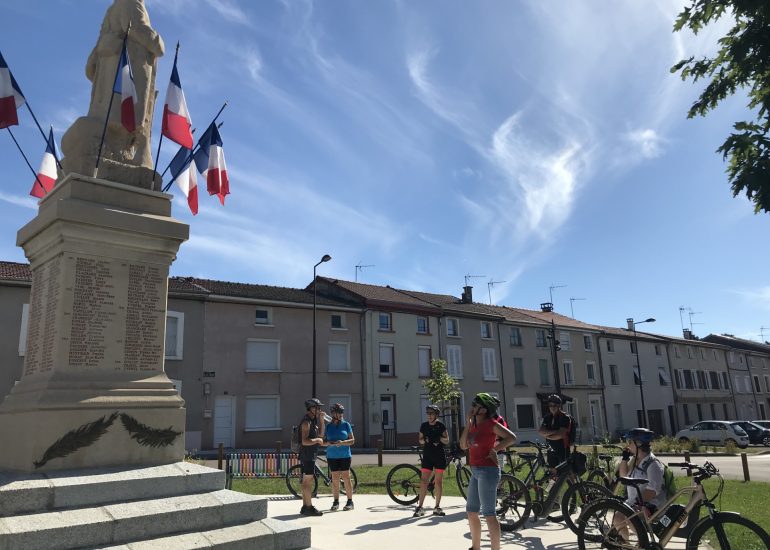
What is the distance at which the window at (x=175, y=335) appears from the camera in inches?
1071

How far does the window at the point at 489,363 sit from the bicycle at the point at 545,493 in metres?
32.6

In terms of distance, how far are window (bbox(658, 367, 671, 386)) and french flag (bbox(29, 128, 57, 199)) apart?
52.9 meters

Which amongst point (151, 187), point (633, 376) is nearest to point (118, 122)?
point (151, 187)

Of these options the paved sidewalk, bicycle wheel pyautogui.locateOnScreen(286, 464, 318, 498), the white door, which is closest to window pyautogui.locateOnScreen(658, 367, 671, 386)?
the white door

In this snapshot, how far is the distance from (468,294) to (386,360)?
12607 mm

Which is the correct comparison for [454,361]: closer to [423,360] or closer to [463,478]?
[423,360]

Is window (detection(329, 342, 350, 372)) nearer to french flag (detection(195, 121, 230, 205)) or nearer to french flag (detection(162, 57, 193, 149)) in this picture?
french flag (detection(195, 121, 230, 205))

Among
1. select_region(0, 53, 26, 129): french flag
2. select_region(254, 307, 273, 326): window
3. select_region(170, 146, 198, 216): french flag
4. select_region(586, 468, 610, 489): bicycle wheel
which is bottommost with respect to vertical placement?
select_region(586, 468, 610, 489): bicycle wheel

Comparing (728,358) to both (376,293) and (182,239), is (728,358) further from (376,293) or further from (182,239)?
(182,239)

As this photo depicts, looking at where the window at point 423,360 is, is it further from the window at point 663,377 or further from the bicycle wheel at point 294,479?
the window at point 663,377

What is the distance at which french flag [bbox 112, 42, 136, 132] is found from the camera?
23.0ft

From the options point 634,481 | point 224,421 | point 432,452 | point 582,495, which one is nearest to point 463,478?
point 432,452

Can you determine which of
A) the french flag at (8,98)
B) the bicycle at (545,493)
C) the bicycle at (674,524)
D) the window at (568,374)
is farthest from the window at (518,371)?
the french flag at (8,98)

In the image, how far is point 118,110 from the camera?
24.6 ft
